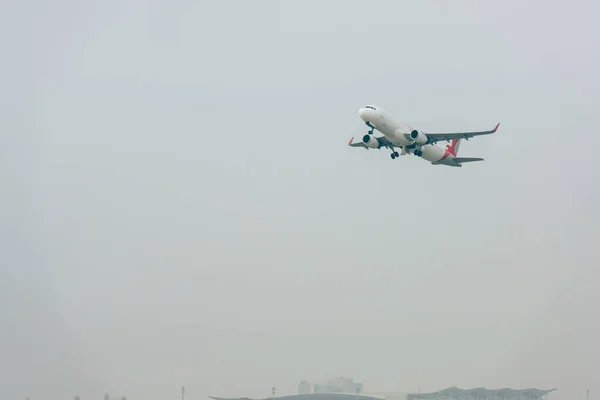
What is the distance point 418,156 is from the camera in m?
134

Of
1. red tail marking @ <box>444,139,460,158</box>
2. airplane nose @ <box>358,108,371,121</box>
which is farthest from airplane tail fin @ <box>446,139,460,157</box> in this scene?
airplane nose @ <box>358,108,371,121</box>

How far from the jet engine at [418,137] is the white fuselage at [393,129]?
→ 80 cm

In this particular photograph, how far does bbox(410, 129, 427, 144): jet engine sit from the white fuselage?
800 mm

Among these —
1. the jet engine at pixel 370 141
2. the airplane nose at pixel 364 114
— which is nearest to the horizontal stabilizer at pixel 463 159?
the jet engine at pixel 370 141

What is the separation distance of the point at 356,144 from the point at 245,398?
75.5 m

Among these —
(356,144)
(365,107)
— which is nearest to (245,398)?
(356,144)

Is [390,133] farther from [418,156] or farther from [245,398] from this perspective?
[245,398]

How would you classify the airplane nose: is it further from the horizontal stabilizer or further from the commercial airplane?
the horizontal stabilizer

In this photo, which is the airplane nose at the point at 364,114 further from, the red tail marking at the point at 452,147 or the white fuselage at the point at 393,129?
the red tail marking at the point at 452,147

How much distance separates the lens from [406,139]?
129 metres

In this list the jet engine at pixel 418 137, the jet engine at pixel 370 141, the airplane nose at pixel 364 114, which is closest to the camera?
the airplane nose at pixel 364 114

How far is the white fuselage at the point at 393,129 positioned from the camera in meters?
127

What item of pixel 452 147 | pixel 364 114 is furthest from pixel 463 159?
pixel 364 114

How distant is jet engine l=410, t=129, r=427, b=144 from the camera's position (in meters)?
129
